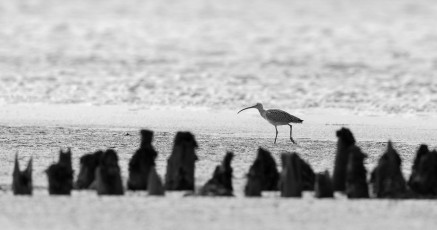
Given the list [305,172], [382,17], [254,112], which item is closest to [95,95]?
[254,112]

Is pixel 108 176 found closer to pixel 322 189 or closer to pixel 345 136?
pixel 322 189

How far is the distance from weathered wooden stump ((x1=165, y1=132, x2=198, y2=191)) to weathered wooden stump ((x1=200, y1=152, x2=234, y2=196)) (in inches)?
9.2

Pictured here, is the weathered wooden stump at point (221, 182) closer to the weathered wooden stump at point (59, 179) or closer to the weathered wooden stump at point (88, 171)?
the weathered wooden stump at point (88, 171)

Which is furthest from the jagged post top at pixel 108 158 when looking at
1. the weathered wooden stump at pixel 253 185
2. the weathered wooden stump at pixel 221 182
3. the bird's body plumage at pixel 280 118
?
the bird's body plumage at pixel 280 118

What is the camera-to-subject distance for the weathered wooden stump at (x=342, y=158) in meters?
11.1

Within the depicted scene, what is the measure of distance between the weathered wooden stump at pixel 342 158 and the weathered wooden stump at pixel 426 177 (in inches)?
25.4

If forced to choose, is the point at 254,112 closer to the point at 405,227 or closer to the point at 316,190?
the point at 316,190

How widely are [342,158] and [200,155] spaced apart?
3026 millimetres

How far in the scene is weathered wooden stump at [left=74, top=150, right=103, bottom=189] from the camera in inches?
435

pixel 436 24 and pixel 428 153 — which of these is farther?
pixel 436 24

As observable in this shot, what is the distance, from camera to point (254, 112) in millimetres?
19578

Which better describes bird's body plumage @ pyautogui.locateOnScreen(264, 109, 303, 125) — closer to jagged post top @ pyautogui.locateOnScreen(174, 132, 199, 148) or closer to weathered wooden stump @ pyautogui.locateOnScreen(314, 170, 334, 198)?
jagged post top @ pyautogui.locateOnScreen(174, 132, 199, 148)

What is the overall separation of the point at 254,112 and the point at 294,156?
910cm

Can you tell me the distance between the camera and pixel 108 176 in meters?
10.7
